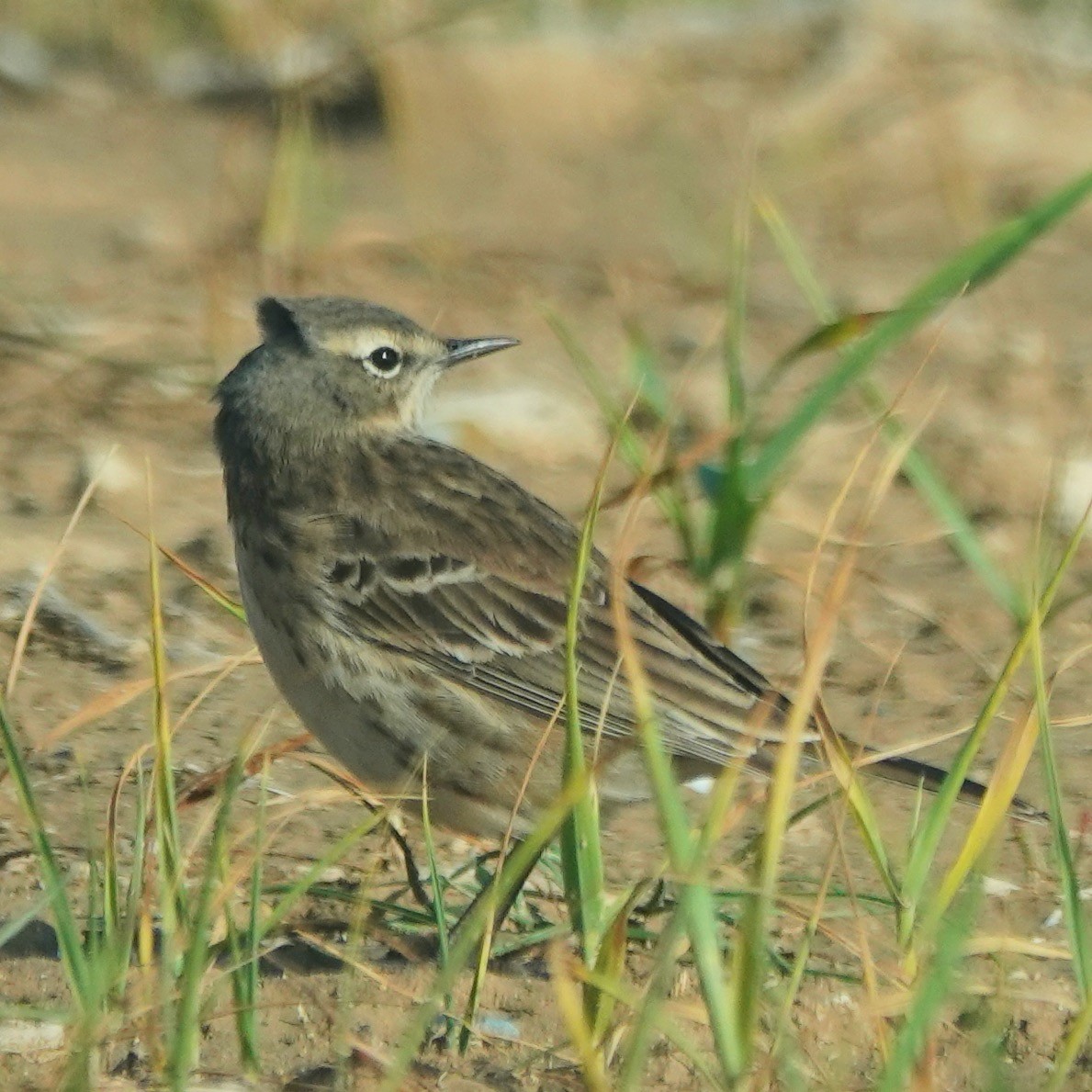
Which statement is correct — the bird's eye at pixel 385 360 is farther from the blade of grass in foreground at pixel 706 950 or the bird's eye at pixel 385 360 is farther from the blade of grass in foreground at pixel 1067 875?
the blade of grass in foreground at pixel 706 950

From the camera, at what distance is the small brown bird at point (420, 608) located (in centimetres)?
459

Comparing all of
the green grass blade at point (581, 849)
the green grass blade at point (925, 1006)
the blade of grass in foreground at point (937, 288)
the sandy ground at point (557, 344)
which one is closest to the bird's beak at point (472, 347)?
the sandy ground at point (557, 344)

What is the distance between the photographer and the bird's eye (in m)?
5.41

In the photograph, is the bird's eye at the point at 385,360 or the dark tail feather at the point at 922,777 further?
the bird's eye at the point at 385,360

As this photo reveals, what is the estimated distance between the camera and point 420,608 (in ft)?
16.0

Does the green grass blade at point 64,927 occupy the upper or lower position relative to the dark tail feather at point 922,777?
lower

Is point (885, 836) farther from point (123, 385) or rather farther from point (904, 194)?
point (904, 194)

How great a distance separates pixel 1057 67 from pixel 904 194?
1528mm

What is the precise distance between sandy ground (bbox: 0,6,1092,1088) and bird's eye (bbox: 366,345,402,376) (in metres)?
0.58

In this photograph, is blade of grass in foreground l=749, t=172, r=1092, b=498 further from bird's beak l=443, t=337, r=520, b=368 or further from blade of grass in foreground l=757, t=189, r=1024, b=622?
bird's beak l=443, t=337, r=520, b=368

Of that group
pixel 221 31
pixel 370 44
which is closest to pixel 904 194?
pixel 370 44

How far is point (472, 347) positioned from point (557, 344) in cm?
251

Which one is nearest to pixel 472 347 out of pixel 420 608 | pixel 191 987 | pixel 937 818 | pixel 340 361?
pixel 340 361

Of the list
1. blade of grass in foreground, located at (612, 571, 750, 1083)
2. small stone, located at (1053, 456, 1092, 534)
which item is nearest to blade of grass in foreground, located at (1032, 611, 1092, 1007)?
blade of grass in foreground, located at (612, 571, 750, 1083)
